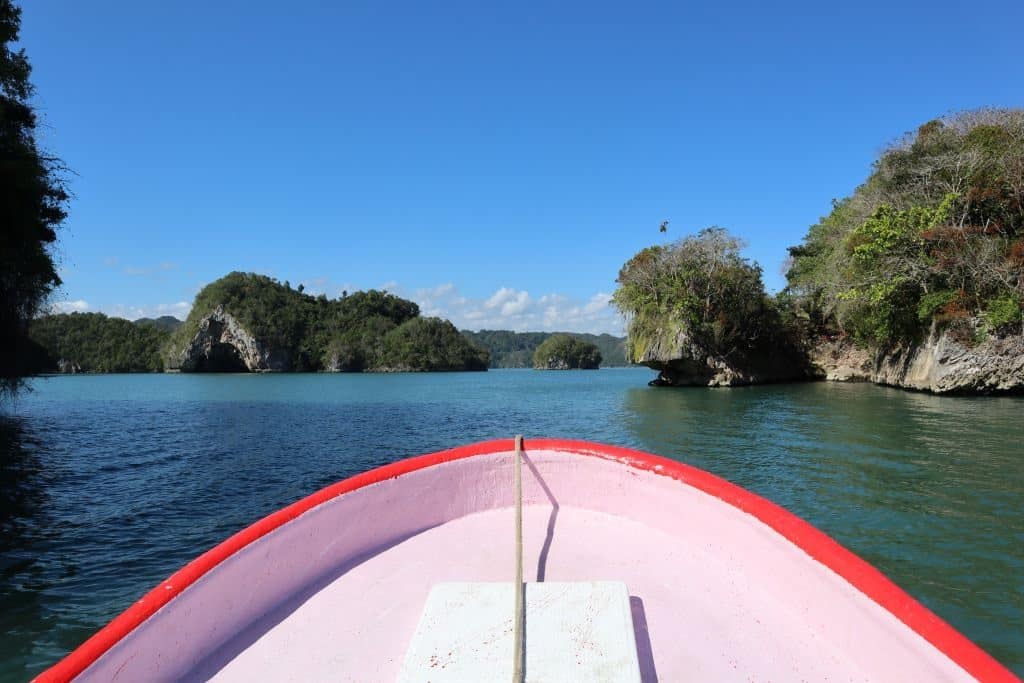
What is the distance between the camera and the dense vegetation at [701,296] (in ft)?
111

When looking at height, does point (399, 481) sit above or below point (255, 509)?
above

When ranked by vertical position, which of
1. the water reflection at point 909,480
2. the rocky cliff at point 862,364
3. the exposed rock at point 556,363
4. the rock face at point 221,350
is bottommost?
the water reflection at point 909,480

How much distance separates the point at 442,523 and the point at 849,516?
17.9ft

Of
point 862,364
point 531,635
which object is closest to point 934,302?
point 862,364

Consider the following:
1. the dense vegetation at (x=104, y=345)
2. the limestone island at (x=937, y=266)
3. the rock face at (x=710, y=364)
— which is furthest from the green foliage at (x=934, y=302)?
the dense vegetation at (x=104, y=345)

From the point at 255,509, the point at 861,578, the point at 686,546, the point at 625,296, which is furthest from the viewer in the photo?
the point at 625,296

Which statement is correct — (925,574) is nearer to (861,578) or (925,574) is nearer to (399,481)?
(861,578)

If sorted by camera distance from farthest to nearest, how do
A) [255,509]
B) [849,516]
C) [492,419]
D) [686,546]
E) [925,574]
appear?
[492,419] → [255,509] → [849,516] → [925,574] → [686,546]

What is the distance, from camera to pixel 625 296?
36.7 m

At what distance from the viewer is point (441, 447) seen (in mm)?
13664

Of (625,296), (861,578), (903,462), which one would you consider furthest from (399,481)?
(625,296)

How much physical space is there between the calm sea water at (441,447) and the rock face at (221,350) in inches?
3403

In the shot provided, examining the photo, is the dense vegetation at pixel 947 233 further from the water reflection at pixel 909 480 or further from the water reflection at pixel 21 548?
the water reflection at pixel 21 548

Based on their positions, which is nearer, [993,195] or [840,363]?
[993,195]
